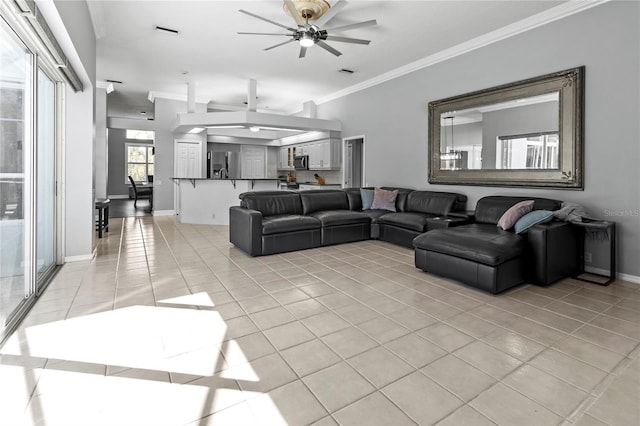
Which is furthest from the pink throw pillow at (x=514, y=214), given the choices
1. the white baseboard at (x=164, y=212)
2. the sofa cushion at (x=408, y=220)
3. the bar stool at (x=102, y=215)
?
the white baseboard at (x=164, y=212)

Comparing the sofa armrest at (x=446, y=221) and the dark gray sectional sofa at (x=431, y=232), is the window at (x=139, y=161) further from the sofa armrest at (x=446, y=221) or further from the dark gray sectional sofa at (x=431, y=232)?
the sofa armrest at (x=446, y=221)

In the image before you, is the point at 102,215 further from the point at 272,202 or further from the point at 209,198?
the point at 272,202

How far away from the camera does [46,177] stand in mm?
3740

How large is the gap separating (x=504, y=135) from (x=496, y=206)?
1.13m

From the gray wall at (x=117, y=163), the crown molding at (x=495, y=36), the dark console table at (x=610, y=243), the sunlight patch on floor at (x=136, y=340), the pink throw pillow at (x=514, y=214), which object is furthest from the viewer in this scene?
the gray wall at (x=117, y=163)

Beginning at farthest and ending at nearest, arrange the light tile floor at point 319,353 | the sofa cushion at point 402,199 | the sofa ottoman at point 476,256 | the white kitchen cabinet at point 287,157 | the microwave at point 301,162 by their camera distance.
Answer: the white kitchen cabinet at point 287,157 < the microwave at point 301,162 < the sofa cushion at point 402,199 < the sofa ottoman at point 476,256 < the light tile floor at point 319,353

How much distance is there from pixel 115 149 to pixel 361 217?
1265 centimetres

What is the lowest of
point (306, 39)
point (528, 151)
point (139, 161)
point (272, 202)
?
point (272, 202)

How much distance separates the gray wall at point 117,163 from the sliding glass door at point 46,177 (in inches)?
447

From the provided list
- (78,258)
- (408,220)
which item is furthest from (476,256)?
(78,258)

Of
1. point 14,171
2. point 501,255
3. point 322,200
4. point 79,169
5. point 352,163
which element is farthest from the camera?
point 352,163

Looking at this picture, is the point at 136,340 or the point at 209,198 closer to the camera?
the point at 136,340

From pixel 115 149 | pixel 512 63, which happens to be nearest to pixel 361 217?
pixel 512 63

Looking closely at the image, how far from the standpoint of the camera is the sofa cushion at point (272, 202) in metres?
5.23
